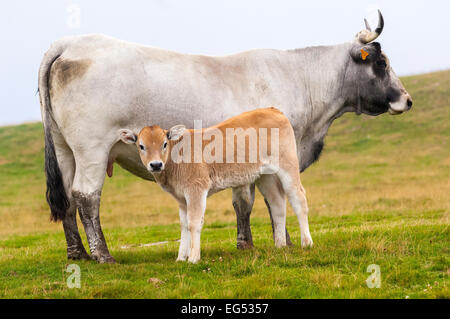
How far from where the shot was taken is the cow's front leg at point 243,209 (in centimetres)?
934

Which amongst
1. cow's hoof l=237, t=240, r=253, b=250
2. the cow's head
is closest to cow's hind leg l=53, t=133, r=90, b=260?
cow's hoof l=237, t=240, r=253, b=250

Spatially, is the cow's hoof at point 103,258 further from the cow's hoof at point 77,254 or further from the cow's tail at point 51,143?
the cow's tail at point 51,143

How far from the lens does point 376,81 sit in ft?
33.8

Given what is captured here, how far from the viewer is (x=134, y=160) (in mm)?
8625

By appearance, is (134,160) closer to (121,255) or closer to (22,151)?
(121,255)

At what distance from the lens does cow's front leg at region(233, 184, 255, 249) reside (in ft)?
30.6

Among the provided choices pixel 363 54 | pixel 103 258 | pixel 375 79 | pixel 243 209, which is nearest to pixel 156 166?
pixel 103 258

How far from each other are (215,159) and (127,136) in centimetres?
126

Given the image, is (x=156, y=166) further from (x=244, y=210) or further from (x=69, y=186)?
(x=244, y=210)

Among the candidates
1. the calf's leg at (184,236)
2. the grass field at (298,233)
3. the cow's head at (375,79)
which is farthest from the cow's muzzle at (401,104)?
the calf's leg at (184,236)

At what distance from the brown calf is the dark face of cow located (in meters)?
2.59

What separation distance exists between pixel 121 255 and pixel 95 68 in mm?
3180

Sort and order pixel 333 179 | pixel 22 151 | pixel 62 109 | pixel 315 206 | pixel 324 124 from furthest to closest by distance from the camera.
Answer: pixel 22 151
pixel 333 179
pixel 315 206
pixel 324 124
pixel 62 109
